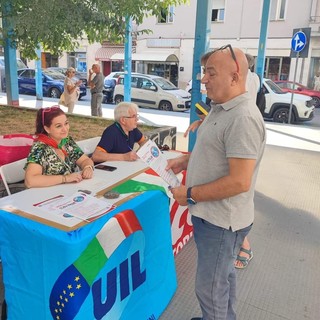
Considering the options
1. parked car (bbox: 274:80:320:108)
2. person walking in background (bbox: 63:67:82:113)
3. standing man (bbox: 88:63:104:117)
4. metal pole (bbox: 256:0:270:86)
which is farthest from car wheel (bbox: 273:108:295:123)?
person walking in background (bbox: 63:67:82:113)

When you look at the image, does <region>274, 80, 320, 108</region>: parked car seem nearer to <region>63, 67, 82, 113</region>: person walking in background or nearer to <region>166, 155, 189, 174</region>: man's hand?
<region>63, 67, 82, 113</region>: person walking in background

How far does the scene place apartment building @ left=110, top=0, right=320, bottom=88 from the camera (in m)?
19.1

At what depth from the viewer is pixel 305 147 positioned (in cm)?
704

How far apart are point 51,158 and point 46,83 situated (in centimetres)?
1430

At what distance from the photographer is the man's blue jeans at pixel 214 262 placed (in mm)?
1675

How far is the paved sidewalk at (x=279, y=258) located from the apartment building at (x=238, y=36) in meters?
14.6

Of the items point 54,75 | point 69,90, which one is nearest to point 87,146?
point 69,90

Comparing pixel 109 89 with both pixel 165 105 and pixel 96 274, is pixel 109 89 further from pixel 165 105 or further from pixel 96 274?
pixel 96 274

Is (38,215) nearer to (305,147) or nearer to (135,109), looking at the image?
(135,109)

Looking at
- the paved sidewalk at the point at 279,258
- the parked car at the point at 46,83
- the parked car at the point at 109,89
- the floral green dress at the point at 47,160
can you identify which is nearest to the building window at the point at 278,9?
the parked car at the point at 109,89

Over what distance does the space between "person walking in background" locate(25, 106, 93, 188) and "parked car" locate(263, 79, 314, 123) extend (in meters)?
9.25

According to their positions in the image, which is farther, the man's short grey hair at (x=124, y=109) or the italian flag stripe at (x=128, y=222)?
the man's short grey hair at (x=124, y=109)

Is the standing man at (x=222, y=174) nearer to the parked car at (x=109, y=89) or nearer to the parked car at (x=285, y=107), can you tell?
the parked car at (x=285, y=107)

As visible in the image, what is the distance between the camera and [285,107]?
421 inches
